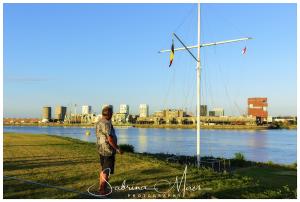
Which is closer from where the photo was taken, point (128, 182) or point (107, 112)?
point (107, 112)

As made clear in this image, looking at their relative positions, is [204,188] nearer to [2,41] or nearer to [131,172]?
[131,172]

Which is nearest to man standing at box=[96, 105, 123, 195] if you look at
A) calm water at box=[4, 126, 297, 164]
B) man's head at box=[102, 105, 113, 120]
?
man's head at box=[102, 105, 113, 120]

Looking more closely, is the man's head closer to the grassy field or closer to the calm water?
the grassy field

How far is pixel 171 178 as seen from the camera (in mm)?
11125

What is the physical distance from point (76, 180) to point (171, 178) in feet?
8.84

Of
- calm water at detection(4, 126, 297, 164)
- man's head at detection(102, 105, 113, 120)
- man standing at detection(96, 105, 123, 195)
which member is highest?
man's head at detection(102, 105, 113, 120)

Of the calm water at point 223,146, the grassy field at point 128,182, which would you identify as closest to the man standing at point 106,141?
the grassy field at point 128,182

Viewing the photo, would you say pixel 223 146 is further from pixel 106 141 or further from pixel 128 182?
pixel 106 141

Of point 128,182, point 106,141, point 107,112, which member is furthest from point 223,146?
point 107,112

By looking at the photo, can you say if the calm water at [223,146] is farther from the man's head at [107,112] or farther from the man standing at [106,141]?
the man's head at [107,112]

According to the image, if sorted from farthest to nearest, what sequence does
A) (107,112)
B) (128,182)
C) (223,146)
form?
(223,146) → (128,182) → (107,112)

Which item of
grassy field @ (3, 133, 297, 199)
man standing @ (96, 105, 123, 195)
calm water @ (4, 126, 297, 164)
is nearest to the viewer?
man standing @ (96, 105, 123, 195)

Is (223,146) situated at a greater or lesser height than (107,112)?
lesser

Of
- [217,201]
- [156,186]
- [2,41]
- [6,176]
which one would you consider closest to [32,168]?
[6,176]
